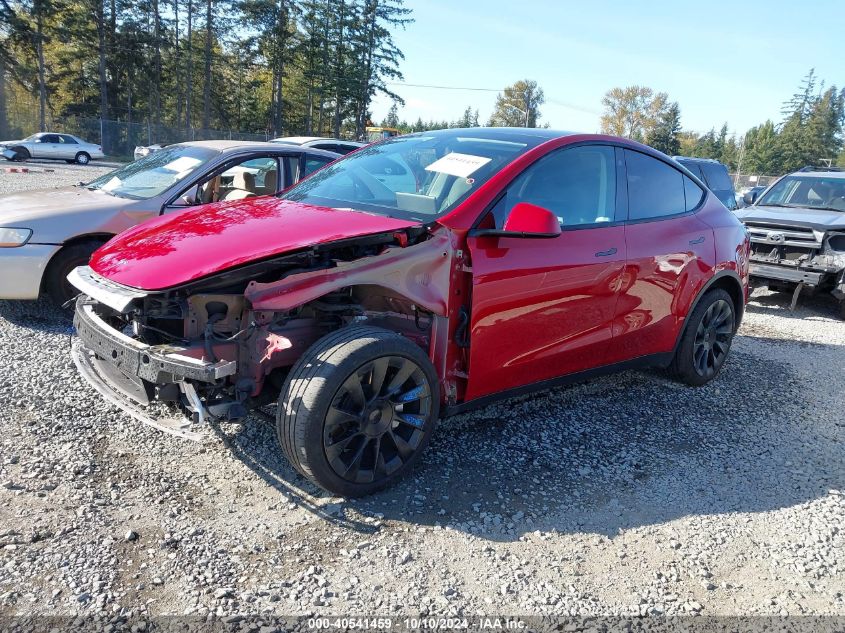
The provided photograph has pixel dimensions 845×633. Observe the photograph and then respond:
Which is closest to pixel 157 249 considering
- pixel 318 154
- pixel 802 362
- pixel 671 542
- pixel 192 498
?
pixel 192 498

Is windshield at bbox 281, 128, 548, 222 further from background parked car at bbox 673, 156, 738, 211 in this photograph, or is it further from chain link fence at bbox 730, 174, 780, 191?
chain link fence at bbox 730, 174, 780, 191

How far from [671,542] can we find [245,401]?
6.84 feet

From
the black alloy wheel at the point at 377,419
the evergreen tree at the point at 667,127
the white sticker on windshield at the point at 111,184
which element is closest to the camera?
the black alloy wheel at the point at 377,419

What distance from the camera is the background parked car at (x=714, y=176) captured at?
38.3ft

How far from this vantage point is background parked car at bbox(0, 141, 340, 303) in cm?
516

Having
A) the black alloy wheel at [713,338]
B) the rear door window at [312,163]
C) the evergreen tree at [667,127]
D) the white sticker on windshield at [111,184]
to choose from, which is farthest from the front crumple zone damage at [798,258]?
the evergreen tree at [667,127]

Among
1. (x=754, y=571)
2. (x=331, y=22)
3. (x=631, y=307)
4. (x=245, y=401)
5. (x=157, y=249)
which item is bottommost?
(x=754, y=571)

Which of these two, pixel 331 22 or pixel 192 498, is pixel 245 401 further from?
pixel 331 22

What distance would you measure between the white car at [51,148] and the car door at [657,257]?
30.5 meters

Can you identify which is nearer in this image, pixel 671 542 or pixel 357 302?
pixel 671 542

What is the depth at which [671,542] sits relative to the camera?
2.97 metres

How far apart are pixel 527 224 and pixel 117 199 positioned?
4.19 meters

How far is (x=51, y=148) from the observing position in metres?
29.5

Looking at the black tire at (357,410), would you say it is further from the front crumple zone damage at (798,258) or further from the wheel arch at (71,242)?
the front crumple zone damage at (798,258)
